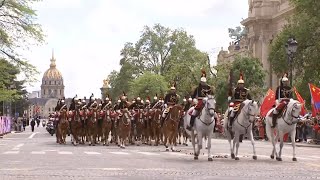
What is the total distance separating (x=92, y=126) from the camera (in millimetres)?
41375

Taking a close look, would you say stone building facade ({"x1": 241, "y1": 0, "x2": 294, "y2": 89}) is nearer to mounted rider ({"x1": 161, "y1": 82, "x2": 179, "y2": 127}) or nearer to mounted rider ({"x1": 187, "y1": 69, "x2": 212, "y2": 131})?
mounted rider ({"x1": 161, "y1": 82, "x2": 179, "y2": 127})

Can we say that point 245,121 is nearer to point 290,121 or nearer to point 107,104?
point 290,121

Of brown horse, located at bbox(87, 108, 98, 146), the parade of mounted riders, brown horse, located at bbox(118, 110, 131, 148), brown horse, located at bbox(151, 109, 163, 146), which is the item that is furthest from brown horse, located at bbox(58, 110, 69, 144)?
brown horse, located at bbox(118, 110, 131, 148)

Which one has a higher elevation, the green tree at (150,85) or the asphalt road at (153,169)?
the green tree at (150,85)

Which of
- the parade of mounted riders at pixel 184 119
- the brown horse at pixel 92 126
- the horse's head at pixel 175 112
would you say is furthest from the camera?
the brown horse at pixel 92 126

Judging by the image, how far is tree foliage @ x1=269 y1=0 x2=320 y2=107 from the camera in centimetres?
5706

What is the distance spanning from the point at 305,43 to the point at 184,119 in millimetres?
31946

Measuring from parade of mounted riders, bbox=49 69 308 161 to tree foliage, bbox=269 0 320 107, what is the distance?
42.5 ft

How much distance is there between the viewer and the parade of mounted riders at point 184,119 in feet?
84.0

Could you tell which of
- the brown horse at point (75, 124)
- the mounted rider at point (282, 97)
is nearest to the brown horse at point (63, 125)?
the brown horse at point (75, 124)

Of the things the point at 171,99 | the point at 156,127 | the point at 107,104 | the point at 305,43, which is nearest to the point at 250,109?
the point at 171,99

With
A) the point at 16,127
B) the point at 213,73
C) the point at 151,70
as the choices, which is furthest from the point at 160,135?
the point at 151,70

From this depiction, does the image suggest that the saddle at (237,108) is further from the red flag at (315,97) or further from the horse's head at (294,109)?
the red flag at (315,97)

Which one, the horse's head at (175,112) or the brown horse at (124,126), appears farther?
the brown horse at (124,126)
